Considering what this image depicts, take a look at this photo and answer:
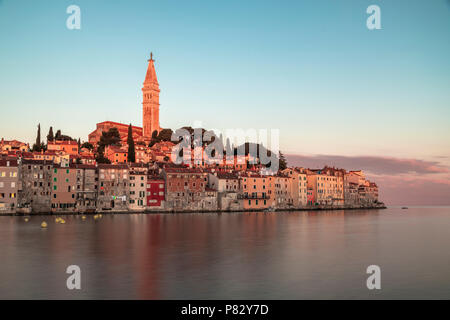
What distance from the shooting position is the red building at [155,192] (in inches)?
3334

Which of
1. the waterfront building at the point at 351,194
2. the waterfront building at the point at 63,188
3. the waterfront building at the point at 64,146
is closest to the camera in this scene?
the waterfront building at the point at 63,188

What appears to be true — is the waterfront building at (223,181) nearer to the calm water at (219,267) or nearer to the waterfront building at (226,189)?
the waterfront building at (226,189)

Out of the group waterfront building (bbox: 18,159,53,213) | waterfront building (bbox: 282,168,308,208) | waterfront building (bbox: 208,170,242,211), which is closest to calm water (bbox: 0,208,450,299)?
waterfront building (bbox: 18,159,53,213)

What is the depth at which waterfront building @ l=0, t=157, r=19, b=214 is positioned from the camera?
234 feet

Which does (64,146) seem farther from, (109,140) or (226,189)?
(226,189)

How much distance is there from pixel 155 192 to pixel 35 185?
22.4 meters

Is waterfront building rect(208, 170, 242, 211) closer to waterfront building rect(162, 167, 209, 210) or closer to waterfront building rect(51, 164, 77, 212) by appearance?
waterfront building rect(162, 167, 209, 210)

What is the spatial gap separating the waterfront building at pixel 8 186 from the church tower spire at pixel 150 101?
97.7m

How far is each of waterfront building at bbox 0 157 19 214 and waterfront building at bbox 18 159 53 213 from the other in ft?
3.36

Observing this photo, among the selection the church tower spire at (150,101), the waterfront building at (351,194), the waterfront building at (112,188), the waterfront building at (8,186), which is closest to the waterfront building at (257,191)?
the waterfront building at (112,188)

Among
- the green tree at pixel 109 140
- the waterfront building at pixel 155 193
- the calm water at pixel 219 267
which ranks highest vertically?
the green tree at pixel 109 140

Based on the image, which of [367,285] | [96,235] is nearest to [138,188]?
[96,235]
